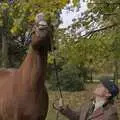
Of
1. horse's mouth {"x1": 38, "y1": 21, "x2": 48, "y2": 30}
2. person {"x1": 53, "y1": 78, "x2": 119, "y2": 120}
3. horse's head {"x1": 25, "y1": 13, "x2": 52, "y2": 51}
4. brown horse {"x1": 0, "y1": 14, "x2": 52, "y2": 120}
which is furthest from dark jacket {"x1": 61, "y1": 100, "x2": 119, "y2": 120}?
horse's mouth {"x1": 38, "y1": 21, "x2": 48, "y2": 30}

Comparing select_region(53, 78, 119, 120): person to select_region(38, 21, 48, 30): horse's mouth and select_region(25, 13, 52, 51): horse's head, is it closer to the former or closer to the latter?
select_region(25, 13, 52, 51): horse's head

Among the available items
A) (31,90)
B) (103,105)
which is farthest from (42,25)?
(103,105)

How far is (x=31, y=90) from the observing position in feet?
17.1

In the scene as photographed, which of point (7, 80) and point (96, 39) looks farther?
point (96, 39)

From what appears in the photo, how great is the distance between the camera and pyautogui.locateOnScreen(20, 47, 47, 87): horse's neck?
5.22 meters

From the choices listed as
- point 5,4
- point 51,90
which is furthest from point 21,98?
point 51,90

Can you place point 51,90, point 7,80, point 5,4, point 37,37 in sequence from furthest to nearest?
1. point 51,90
2. point 5,4
3. point 7,80
4. point 37,37

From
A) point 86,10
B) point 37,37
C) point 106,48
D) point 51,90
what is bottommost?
point 51,90

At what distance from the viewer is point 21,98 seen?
17.1 ft

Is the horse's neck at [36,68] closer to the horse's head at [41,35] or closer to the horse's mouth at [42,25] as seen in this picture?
the horse's head at [41,35]

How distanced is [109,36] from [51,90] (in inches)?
540

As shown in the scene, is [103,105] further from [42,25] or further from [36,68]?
[42,25]

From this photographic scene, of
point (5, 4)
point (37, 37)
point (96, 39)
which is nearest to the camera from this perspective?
point (37, 37)

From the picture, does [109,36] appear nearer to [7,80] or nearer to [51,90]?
[7,80]
